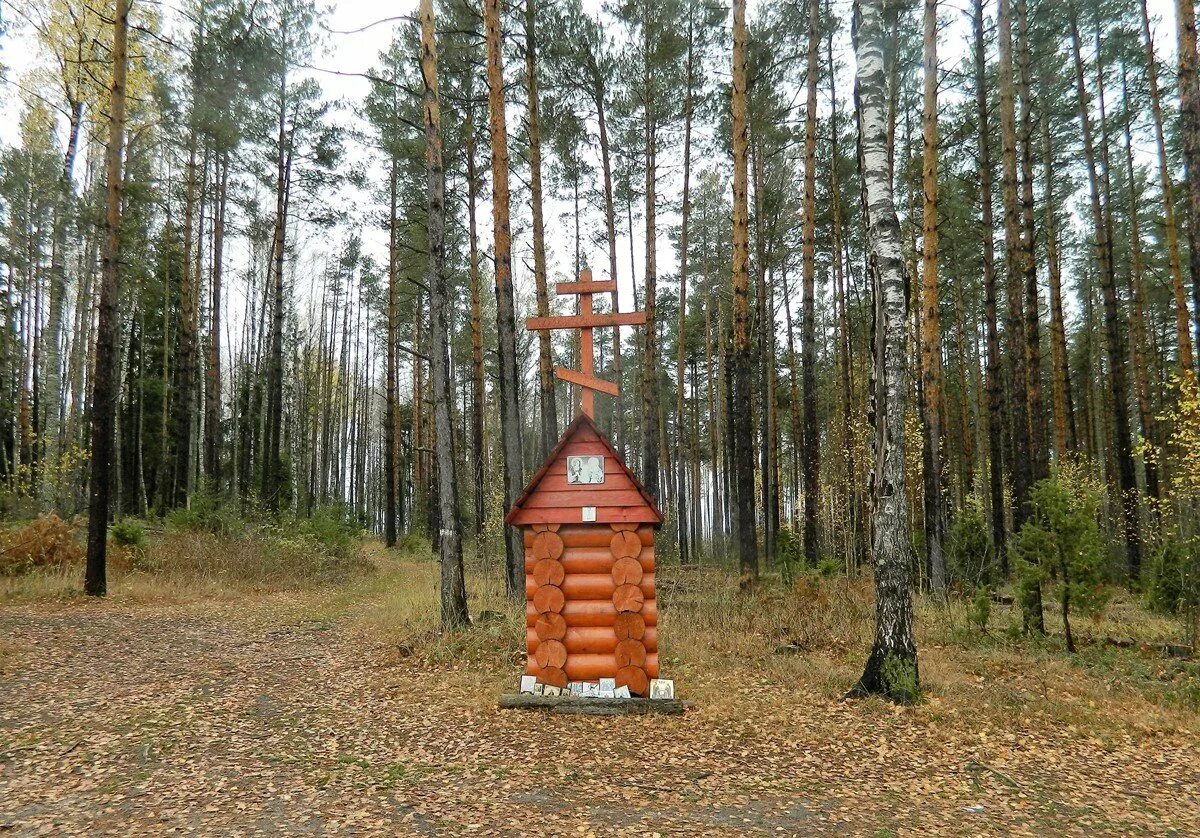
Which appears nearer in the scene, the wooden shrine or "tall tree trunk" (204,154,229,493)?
the wooden shrine

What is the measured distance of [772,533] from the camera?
19531 millimetres

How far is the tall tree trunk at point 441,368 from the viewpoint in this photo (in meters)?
8.72

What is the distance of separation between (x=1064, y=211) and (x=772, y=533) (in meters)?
14.4

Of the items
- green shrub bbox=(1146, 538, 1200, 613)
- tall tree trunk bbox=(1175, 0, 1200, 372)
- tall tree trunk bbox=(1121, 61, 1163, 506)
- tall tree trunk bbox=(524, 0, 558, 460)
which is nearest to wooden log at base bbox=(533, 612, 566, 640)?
tall tree trunk bbox=(524, 0, 558, 460)

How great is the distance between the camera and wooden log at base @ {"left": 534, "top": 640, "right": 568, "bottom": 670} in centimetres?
642

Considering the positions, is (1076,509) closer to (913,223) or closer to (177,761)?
(177,761)

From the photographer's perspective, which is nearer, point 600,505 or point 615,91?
point 600,505

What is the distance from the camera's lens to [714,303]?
27188mm

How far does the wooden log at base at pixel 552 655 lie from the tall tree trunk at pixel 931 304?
8.06 m

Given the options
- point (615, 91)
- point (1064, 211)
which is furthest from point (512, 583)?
point (1064, 211)

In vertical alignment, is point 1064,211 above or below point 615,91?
below

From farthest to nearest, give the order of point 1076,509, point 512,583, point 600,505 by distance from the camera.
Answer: point 512,583
point 1076,509
point 600,505

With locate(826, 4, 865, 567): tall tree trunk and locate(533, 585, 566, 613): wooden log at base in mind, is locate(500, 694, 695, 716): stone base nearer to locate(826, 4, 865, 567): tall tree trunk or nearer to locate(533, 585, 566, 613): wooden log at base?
locate(533, 585, 566, 613): wooden log at base

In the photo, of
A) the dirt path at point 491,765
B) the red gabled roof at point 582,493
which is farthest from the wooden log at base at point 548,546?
the dirt path at point 491,765
